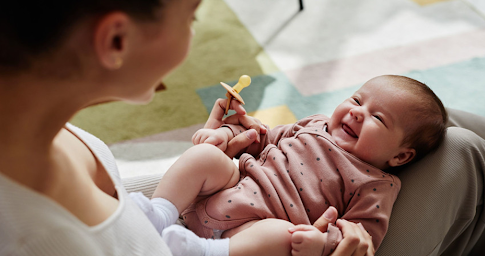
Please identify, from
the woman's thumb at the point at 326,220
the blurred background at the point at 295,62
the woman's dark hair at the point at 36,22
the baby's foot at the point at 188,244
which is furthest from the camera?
the blurred background at the point at 295,62

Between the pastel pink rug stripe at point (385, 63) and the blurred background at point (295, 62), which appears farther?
the pastel pink rug stripe at point (385, 63)

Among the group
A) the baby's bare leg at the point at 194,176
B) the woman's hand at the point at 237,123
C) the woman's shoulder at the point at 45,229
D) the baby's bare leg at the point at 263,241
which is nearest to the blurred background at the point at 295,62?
the woman's hand at the point at 237,123

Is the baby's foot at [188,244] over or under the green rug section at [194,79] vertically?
over

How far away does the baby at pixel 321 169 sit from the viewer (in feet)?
2.75

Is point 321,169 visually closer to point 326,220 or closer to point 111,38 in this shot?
point 326,220

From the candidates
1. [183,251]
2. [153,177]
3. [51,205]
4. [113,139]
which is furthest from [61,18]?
[113,139]

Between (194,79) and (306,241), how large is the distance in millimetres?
1190

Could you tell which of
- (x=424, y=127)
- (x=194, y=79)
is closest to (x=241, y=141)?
(x=424, y=127)

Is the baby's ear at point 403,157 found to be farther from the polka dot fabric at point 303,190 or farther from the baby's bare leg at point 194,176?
the baby's bare leg at point 194,176

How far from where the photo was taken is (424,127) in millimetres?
915

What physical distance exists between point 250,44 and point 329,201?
4.02 ft

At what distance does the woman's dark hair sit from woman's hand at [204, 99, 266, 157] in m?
0.62

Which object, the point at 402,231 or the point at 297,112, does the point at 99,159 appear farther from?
the point at 297,112

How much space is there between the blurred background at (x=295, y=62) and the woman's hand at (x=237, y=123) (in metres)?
0.50
